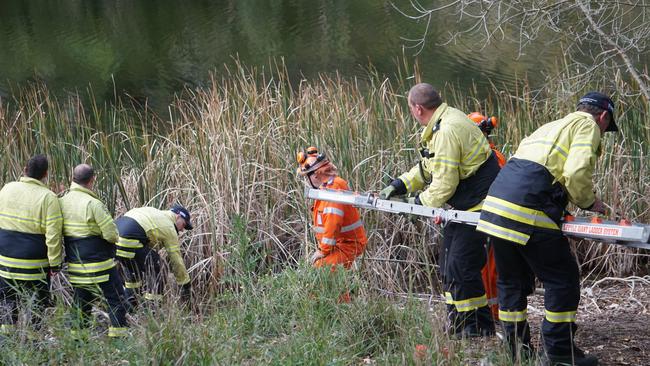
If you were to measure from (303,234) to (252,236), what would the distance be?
43 centimetres

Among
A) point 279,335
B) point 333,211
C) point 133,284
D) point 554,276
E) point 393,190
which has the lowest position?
point 133,284

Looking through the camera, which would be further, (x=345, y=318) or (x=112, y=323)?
(x=112, y=323)

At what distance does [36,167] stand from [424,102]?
2.83 metres

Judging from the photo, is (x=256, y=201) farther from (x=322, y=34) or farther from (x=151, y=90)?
(x=322, y=34)

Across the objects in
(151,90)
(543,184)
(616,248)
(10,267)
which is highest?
(543,184)

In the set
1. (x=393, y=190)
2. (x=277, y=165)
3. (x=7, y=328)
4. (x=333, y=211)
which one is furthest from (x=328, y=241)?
(x=7, y=328)

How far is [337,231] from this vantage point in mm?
5914

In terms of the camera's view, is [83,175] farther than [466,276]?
Yes

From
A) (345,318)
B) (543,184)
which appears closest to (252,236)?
(345,318)

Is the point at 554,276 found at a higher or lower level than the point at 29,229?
higher

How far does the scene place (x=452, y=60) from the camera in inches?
650

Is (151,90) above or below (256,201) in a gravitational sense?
below

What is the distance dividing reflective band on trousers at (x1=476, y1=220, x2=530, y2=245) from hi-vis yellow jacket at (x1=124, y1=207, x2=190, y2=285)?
305cm

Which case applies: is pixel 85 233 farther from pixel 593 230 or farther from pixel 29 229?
pixel 593 230
